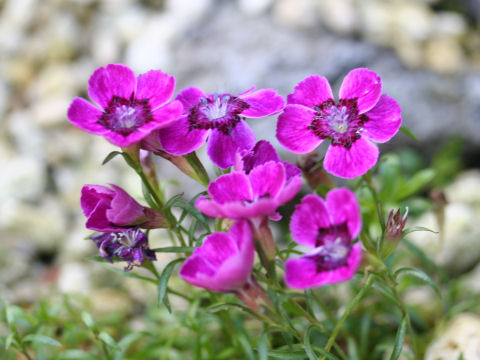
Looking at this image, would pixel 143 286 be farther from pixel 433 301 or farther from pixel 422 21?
pixel 422 21

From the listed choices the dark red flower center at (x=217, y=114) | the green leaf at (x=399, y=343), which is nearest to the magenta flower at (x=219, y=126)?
the dark red flower center at (x=217, y=114)

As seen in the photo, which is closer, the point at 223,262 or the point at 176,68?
the point at 223,262

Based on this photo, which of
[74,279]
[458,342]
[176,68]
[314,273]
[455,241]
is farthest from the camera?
[176,68]

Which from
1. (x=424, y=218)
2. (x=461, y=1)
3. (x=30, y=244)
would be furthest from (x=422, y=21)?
(x=30, y=244)

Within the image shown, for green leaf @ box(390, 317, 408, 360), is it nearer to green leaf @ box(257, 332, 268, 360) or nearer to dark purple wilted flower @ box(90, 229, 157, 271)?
green leaf @ box(257, 332, 268, 360)

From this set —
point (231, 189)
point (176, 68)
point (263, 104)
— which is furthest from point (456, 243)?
point (176, 68)

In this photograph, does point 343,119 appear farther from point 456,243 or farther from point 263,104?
point 456,243

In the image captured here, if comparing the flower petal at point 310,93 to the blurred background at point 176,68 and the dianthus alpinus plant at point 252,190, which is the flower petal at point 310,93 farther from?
the blurred background at point 176,68
